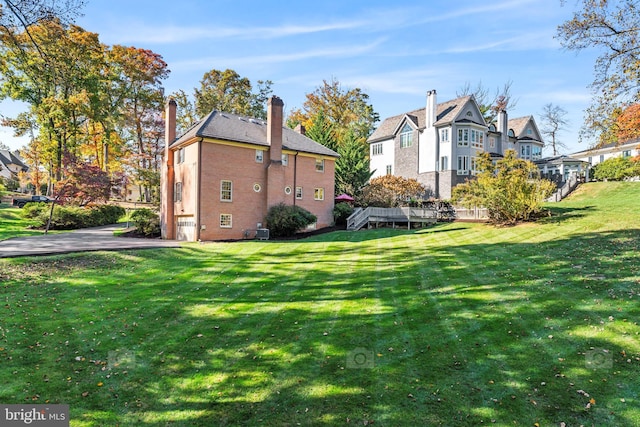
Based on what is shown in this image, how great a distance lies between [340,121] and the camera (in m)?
50.8

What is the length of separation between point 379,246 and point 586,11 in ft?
42.0

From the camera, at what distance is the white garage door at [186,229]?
2344 centimetres

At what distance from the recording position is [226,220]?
24000mm

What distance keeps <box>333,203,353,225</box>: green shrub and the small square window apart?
9.28 m

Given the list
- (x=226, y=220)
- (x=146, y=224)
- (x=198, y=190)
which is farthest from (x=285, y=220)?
(x=146, y=224)

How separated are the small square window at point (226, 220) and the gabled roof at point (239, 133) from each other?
5156mm

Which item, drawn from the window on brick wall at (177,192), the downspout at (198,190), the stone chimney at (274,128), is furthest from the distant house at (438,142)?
the window on brick wall at (177,192)

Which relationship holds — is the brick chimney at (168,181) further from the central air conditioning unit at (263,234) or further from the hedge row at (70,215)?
the hedge row at (70,215)

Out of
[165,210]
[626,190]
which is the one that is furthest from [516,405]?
[626,190]

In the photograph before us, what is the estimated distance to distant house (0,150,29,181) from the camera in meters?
63.7

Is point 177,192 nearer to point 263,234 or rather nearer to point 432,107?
point 263,234

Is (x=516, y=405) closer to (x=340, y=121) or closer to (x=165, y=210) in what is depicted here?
(x=165, y=210)

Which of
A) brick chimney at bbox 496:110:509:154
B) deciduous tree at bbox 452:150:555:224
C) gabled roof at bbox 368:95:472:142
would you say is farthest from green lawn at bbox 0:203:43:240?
brick chimney at bbox 496:110:509:154

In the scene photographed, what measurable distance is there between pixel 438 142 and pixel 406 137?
14.2 ft
